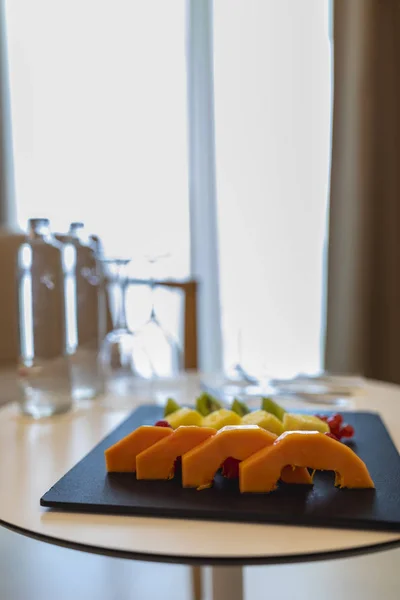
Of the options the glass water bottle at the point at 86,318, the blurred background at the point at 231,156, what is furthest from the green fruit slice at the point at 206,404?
the blurred background at the point at 231,156

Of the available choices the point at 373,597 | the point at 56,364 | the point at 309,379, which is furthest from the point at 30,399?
the point at 373,597

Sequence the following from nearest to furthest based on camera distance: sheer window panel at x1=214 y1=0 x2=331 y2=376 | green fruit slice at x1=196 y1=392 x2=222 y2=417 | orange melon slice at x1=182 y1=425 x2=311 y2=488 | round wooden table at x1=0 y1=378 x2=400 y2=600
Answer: round wooden table at x1=0 y1=378 x2=400 y2=600
orange melon slice at x1=182 y1=425 x2=311 y2=488
green fruit slice at x1=196 y1=392 x2=222 y2=417
sheer window panel at x1=214 y1=0 x2=331 y2=376

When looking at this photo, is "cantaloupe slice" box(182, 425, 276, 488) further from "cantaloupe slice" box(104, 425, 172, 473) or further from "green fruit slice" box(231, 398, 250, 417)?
"green fruit slice" box(231, 398, 250, 417)

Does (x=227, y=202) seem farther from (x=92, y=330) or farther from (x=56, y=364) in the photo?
(x=56, y=364)

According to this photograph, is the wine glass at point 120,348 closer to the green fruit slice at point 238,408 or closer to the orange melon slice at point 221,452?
the green fruit slice at point 238,408

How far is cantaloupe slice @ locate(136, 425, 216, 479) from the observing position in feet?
2.25

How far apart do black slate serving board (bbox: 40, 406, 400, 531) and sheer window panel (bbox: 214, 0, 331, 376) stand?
180cm

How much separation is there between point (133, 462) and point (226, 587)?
0.34 metres

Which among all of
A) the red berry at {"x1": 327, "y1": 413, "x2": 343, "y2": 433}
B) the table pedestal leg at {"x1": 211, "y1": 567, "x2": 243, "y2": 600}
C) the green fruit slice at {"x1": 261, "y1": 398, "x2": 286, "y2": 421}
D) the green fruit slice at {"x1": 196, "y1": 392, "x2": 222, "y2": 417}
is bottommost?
the table pedestal leg at {"x1": 211, "y1": 567, "x2": 243, "y2": 600}

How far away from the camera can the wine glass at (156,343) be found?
109 cm

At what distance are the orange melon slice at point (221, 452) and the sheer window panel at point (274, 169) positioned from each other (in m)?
1.82

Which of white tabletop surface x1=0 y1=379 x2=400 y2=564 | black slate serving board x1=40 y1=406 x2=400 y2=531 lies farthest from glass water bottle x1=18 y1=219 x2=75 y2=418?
black slate serving board x1=40 y1=406 x2=400 y2=531

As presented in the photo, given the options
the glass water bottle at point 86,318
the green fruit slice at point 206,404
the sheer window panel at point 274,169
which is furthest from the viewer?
the sheer window panel at point 274,169

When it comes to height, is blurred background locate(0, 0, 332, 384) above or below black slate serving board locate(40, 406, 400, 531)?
above
